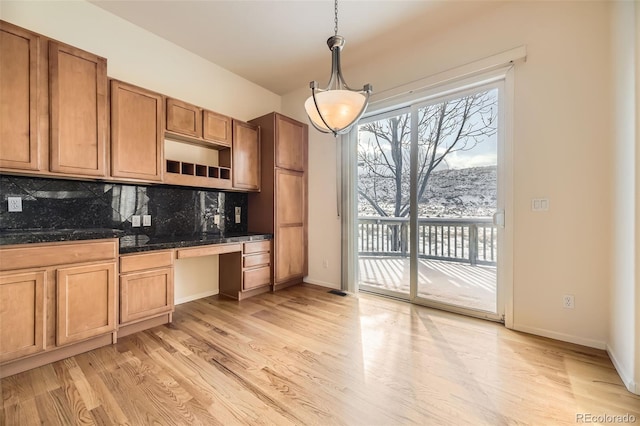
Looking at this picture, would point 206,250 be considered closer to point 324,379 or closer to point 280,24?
point 324,379

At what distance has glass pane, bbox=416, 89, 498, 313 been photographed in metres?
2.72

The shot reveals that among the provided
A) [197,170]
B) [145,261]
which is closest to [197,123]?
[197,170]

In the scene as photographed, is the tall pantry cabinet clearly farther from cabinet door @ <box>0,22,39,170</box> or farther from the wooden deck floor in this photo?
cabinet door @ <box>0,22,39,170</box>

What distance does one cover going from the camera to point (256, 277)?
3402 mm

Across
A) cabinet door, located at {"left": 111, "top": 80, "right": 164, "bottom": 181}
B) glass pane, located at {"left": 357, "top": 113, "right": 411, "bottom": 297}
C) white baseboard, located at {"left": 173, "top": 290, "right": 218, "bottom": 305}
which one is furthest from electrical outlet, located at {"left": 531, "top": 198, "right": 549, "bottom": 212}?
white baseboard, located at {"left": 173, "top": 290, "right": 218, "bottom": 305}

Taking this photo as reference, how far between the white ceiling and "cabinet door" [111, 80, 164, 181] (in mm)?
822

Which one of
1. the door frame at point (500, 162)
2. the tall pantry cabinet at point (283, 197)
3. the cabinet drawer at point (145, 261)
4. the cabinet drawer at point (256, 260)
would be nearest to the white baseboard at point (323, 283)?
the tall pantry cabinet at point (283, 197)

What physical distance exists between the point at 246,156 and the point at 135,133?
4.15ft

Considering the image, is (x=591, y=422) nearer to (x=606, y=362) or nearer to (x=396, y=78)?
(x=606, y=362)

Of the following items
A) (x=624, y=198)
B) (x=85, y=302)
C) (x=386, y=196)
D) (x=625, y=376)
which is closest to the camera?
(x=625, y=376)

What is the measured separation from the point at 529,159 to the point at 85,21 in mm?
4343

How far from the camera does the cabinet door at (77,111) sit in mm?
2037

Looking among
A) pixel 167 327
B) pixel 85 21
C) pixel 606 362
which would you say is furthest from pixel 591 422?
pixel 85 21

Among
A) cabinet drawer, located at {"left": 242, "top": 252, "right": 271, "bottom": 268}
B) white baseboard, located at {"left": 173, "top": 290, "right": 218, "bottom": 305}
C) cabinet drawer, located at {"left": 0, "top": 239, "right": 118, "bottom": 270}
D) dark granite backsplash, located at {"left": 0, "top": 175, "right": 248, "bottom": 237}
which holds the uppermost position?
dark granite backsplash, located at {"left": 0, "top": 175, "right": 248, "bottom": 237}
